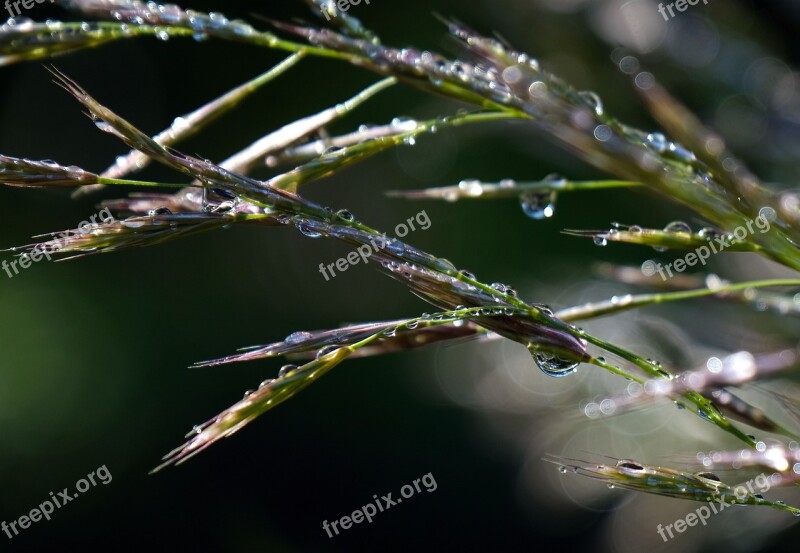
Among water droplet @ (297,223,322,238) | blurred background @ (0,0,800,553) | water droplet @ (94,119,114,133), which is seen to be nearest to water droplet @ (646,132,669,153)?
water droplet @ (297,223,322,238)

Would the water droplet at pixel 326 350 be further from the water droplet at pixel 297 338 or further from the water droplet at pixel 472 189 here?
the water droplet at pixel 472 189

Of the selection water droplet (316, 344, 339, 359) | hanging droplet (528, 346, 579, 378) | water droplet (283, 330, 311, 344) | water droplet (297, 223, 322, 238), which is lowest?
hanging droplet (528, 346, 579, 378)

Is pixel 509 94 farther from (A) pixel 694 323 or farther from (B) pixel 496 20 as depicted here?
(B) pixel 496 20

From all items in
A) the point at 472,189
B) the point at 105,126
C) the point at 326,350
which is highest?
the point at 105,126

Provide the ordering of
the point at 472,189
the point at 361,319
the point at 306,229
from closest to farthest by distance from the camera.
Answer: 1. the point at 306,229
2. the point at 472,189
3. the point at 361,319

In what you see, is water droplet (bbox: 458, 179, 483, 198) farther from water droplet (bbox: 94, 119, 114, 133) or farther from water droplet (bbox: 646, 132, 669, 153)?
water droplet (bbox: 94, 119, 114, 133)

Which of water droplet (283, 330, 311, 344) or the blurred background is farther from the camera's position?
the blurred background

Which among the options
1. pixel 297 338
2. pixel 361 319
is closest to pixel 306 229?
pixel 297 338

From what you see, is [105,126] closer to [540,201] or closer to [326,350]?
[326,350]

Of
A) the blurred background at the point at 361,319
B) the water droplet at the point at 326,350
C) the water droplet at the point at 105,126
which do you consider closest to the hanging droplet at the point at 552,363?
the water droplet at the point at 326,350
